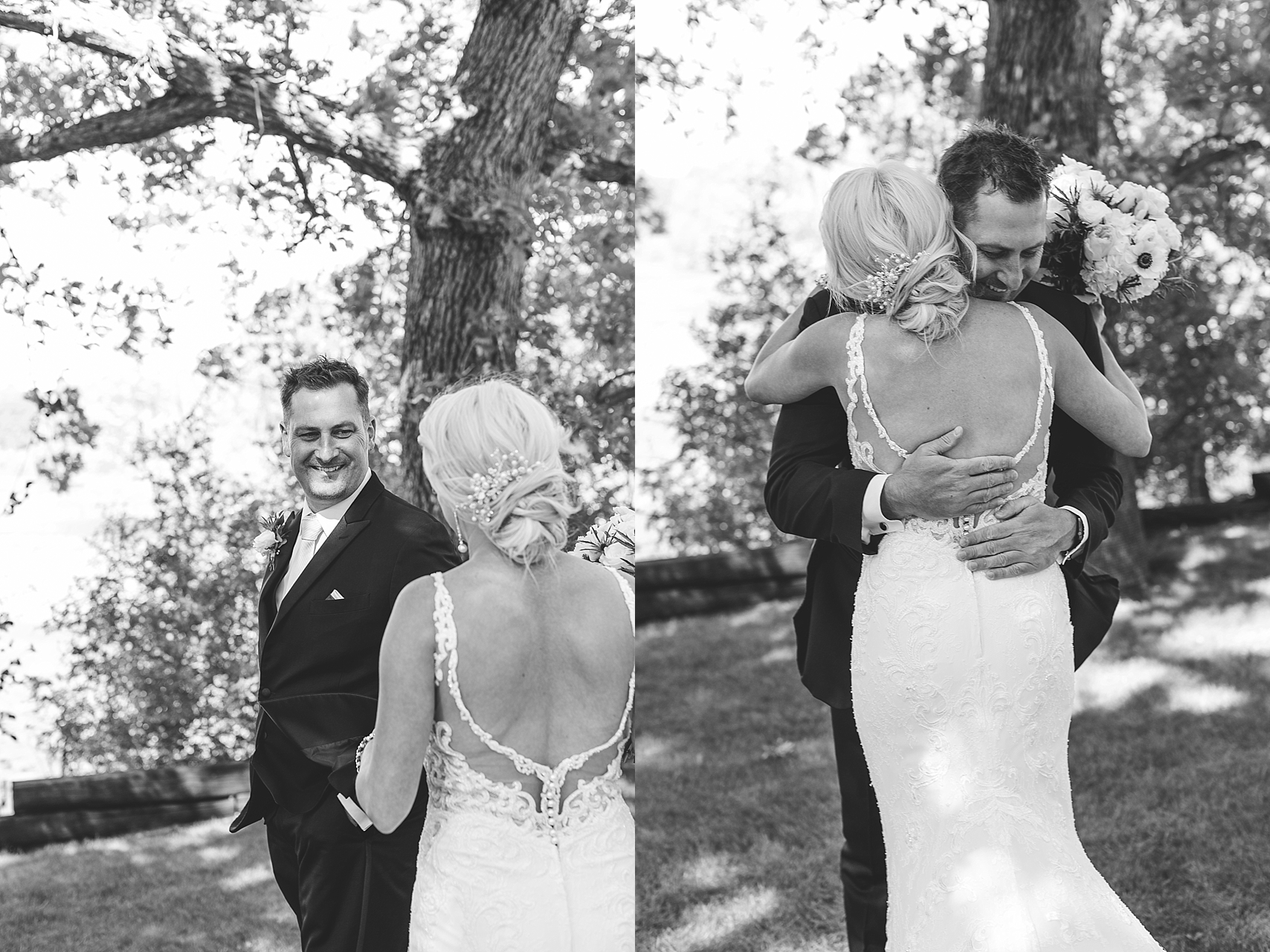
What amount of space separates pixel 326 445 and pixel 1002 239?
5.09ft

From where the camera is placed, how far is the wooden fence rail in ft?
17.7

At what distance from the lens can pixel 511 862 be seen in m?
2.21

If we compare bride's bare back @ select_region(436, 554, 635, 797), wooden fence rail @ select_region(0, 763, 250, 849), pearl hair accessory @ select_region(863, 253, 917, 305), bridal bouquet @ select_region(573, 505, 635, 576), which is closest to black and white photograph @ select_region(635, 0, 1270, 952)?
pearl hair accessory @ select_region(863, 253, 917, 305)

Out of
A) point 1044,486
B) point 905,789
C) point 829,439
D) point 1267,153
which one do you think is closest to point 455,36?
point 829,439

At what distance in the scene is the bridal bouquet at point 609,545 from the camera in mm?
2943

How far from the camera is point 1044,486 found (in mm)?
2668

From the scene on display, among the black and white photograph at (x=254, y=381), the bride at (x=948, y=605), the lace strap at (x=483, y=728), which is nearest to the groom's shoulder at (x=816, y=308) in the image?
the bride at (x=948, y=605)

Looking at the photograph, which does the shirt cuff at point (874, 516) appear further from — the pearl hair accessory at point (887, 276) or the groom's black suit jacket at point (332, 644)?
the groom's black suit jacket at point (332, 644)

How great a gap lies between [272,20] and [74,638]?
8.41 feet

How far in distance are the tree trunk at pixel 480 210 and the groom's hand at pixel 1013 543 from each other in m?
2.45

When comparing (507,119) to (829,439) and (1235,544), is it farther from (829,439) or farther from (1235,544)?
(1235,544)

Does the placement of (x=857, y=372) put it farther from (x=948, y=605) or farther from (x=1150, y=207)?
(x=1150, y=207)

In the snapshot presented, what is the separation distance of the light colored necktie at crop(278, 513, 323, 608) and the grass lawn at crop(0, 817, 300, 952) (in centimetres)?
197

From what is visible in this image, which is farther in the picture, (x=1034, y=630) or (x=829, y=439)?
(x=829, y=439)
